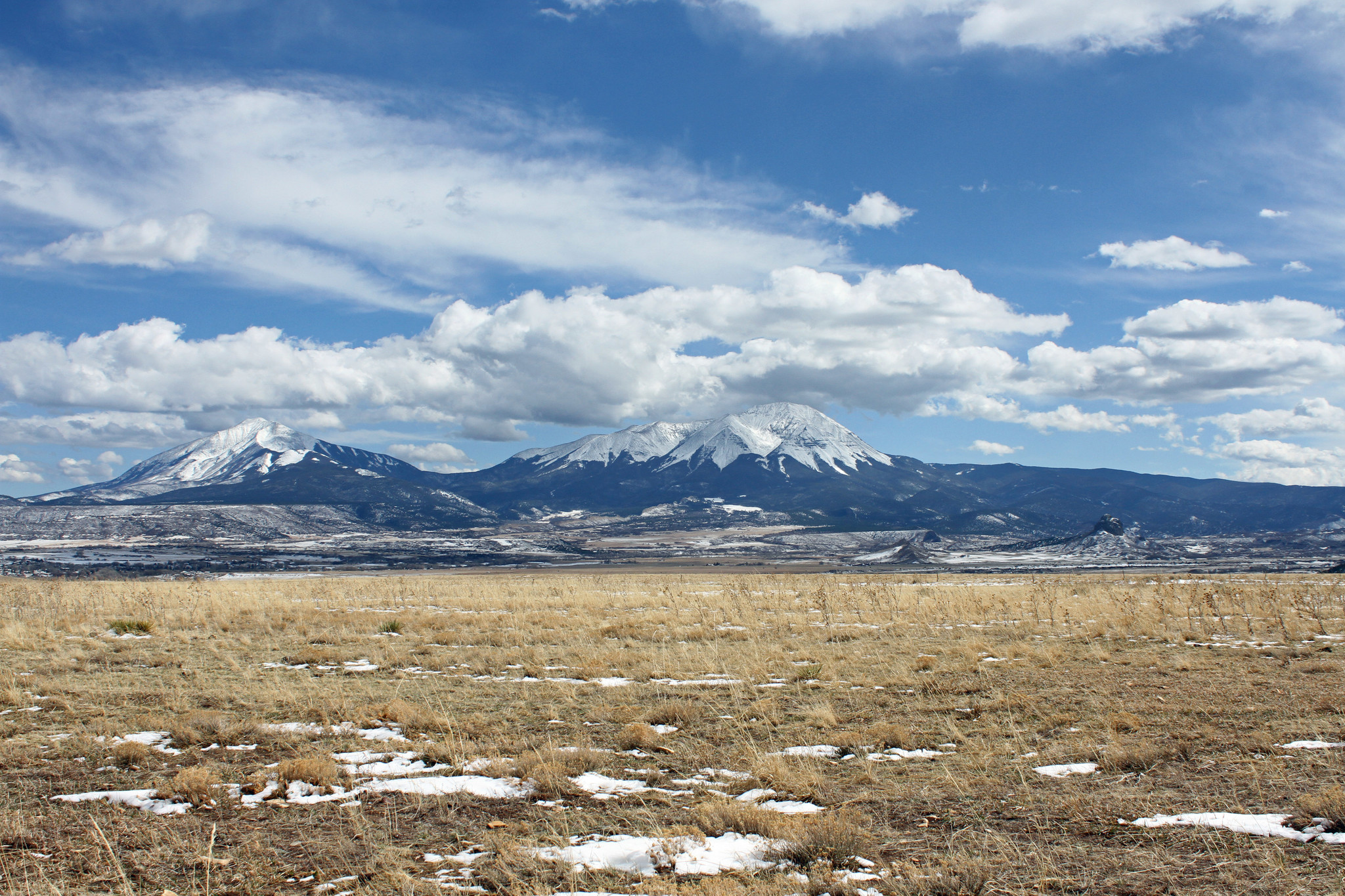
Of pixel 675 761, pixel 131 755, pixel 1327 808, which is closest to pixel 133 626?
pixel 131 755

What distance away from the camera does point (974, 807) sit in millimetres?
6277

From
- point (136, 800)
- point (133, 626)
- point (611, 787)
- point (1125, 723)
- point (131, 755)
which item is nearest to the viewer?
point (136, 800)

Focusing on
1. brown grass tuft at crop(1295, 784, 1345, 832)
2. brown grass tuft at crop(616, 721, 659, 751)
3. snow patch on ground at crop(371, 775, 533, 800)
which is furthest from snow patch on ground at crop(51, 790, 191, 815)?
brown grass tuft at crop(1295, 784, 1345, 832)

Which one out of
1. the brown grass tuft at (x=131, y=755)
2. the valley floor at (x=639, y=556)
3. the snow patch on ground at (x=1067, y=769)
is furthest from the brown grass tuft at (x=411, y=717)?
the valley floor at (x=639, y=556)

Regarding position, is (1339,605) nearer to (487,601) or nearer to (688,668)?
(688,668)

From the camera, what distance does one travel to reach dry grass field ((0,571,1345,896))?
5.13 meters

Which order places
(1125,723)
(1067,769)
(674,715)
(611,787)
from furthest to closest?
1. (674,715)
2. (1125,723)
3. (1067,769)
4. (611,787)

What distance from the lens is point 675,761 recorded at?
7902 mm

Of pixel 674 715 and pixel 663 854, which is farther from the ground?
pixel 663 854

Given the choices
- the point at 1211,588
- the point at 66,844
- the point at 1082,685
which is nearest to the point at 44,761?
the point at 66,844

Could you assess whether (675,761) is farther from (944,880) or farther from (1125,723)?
(1125,723)

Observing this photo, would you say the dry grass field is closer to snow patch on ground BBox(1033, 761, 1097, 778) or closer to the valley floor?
snow patch on ground BBox(1033, 761, 1097, 778)

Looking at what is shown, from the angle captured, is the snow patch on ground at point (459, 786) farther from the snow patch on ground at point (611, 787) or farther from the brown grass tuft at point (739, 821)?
the brown grass tuft at point (739, 821)

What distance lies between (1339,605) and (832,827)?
22.7 m
